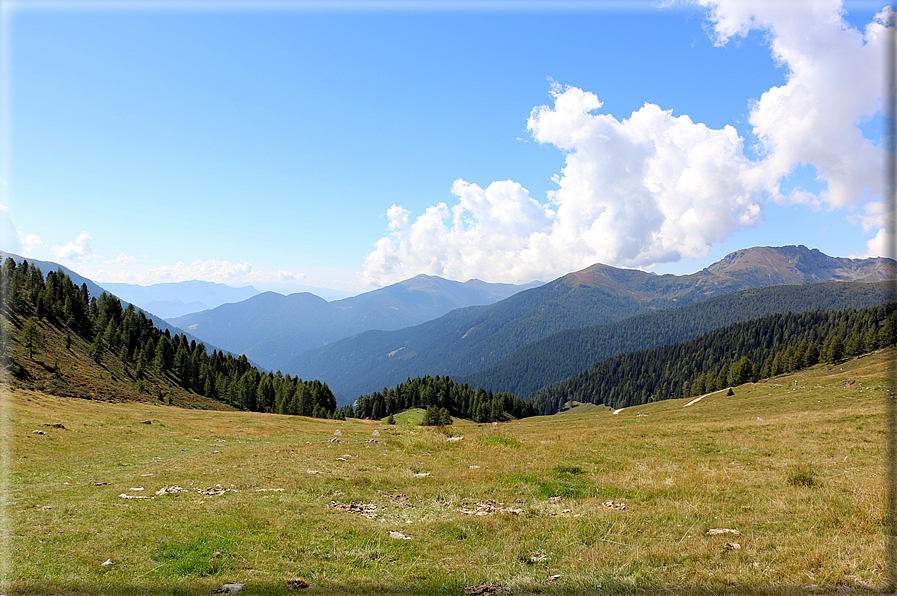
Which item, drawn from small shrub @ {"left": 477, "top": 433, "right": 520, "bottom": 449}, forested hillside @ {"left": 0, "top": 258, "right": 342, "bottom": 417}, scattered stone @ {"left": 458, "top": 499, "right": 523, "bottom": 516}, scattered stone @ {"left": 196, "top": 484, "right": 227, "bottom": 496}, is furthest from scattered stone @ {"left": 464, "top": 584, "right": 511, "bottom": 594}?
forested hillside @ {"left": 0, "top": 258, "right": 342, "bottom": 417}

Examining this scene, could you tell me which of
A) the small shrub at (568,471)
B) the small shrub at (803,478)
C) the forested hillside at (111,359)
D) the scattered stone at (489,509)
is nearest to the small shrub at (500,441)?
the small shrub at (568,471)

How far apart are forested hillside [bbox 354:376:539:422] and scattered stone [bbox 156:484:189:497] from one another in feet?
347

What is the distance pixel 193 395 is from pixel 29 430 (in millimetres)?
70806

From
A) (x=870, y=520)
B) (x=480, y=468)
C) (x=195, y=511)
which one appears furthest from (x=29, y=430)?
(x=870, y=520)

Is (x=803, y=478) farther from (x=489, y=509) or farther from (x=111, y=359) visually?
(x=111, y=359)

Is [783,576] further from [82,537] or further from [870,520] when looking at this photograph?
[82,537]

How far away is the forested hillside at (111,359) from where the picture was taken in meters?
58.7

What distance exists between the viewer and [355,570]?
8125 millimetres

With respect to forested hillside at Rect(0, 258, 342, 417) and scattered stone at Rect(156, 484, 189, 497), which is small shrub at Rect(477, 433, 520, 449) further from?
forested hillside at Rect(0, 258, 342, 417)

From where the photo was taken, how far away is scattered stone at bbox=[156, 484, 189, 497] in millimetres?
14182

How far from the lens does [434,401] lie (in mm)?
123188

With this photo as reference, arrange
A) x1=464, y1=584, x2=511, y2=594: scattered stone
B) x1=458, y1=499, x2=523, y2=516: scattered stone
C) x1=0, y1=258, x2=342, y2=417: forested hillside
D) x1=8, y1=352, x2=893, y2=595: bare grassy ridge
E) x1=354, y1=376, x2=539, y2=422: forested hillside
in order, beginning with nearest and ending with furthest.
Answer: x1=464, y1=584, x2=511, y2=594: scattered stone < x1=8, y1=352, x2=893, y2=595: bare grassy ridge < x1=458, y1=499, x2=523, y2=516: scattered stone < x1=0, y1=258, x2=342, y2=417: forested hillside < x1=354, y1=376, x2=539, y2=422: forested hillside

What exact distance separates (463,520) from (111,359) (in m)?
101

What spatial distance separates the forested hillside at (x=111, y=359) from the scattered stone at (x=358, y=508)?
201ft
